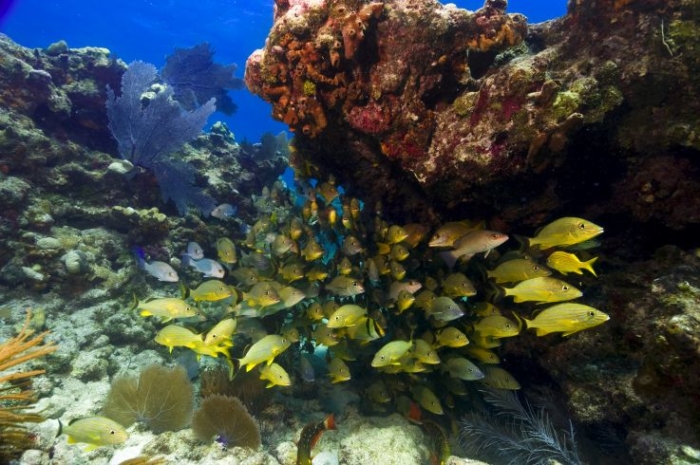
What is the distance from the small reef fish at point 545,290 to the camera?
383 cm

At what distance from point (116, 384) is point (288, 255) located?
3.01 m

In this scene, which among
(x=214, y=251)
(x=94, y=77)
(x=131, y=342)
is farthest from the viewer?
(x=94, y=77)

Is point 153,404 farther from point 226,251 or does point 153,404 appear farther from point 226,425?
point 226,251

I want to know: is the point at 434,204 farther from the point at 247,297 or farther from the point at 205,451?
the point at 205,451

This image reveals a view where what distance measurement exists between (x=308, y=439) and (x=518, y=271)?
132 inches

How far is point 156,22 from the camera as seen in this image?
56.8m

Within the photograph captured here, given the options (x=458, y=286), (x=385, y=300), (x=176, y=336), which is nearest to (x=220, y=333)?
(x=176, y=336)

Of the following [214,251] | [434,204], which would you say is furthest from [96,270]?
[434,204]

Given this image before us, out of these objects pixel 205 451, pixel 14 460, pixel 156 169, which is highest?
pixel 156 169

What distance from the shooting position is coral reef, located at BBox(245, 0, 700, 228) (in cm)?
443

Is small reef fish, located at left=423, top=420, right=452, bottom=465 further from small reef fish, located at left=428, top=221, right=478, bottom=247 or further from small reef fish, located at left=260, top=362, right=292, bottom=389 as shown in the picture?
small reef fish, located at left=428, top=221, right=478, bottom=247

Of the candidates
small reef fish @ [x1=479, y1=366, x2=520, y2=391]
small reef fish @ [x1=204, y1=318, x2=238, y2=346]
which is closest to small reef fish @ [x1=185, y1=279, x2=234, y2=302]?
small reef fish @ [x1=204, y1=318, x2=238, y2=346]

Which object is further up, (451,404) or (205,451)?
(205,451)

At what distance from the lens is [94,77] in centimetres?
1072
